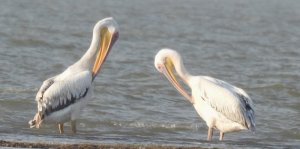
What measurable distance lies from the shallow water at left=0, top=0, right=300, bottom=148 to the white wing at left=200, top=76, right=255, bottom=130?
35 centimetres

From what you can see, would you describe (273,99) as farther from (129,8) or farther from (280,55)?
(129,8)

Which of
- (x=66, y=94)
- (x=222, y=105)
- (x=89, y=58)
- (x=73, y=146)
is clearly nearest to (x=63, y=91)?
(x=66, y=94)

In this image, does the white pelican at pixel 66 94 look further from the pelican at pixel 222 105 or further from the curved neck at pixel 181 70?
the pelican at pixel 222 105

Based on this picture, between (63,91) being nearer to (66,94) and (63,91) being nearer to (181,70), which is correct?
(66,94)

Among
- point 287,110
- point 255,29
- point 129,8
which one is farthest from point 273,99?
point 129,8

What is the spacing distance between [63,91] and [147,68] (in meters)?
8.09

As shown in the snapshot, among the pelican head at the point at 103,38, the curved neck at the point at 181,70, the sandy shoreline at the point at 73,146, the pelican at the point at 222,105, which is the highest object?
the pelican head at the point at 103,38

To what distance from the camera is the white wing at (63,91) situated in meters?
10.9

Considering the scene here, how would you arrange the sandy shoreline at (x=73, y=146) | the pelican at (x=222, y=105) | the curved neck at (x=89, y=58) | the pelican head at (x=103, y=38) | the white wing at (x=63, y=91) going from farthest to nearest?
the pelican head at (x=103, y=38) < the curved neck at (x=89, y=58) < the pelican at (x=222, y=105) < the white wing at (x=63, y=91) < the sandy shoreline at (x=73, y=146)

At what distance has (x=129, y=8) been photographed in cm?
3844

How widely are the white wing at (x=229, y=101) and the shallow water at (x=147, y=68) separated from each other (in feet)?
1.16

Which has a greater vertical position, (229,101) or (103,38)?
(103,38)

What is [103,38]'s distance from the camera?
38.3 feet

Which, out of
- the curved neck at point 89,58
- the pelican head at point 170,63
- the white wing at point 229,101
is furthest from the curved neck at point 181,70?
the curved neck at point 89,58
